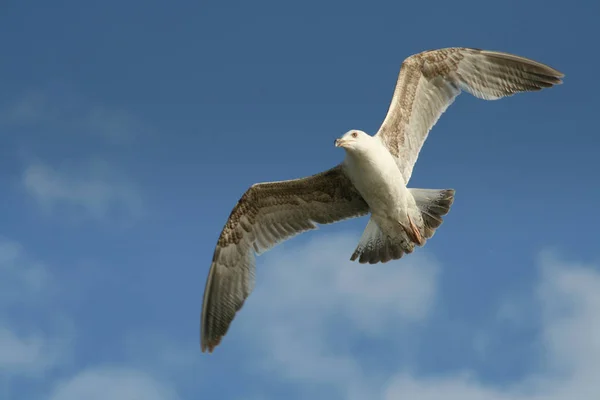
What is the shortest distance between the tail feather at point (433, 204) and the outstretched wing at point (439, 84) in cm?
39

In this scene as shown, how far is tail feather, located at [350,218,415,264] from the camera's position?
13516mm

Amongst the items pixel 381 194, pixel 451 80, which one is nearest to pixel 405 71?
pixel 451 80

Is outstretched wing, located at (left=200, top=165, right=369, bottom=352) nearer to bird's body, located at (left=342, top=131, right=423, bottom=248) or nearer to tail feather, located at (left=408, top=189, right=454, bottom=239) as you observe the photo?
bird's body, located at (left=342, top=131, right=423, bottom=248)

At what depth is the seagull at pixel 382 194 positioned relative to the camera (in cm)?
1311

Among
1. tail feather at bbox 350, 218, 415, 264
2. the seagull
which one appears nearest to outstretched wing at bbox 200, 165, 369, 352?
the seagull

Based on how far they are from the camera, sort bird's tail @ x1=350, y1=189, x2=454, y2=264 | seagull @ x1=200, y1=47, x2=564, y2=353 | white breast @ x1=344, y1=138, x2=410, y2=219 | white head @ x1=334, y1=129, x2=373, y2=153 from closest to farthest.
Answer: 1. white head @ x1=334, y1=129, x2=373, y2=153
2. white breast @ x1=344, y1=138, x2=410, y2=219
3. seagull @ x1=200, y1=47, x2=564, y2=353
4. bird's tail @ x1=350, y1=189, x2=454, y2=264

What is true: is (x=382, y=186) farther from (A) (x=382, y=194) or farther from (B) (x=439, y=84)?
(B) (x=439, y=84)

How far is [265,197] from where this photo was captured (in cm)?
1360

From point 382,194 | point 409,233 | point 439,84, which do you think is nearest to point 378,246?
point 409,233

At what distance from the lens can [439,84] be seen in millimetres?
13484

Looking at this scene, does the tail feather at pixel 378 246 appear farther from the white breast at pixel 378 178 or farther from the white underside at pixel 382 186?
the white breast at pixel 378 178

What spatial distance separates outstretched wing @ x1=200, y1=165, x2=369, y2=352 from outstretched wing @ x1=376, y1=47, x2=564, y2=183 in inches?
43.5

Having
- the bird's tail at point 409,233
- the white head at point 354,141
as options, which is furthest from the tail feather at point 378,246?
the white head at point 354,141

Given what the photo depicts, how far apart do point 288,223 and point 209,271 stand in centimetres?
153
